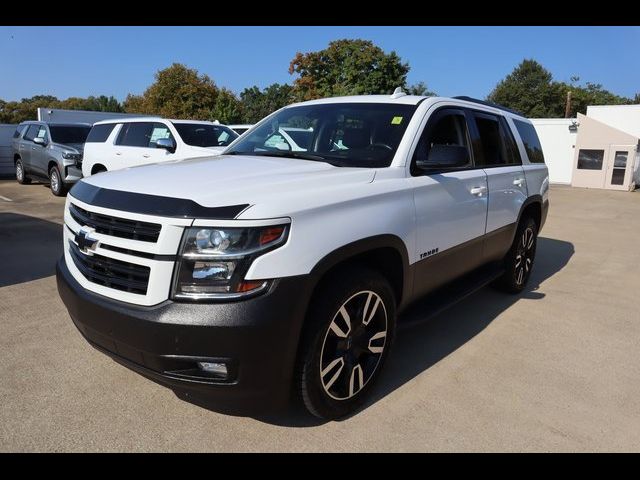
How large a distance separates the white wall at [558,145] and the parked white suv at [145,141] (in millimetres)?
19056

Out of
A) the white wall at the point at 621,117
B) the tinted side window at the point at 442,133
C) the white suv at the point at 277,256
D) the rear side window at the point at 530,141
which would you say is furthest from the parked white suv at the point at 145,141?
the white wall at the point at 621,117

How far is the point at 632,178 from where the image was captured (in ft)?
69.4

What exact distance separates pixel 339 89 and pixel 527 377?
36846 millimetres

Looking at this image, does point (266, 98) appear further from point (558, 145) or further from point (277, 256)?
point (277, 256)

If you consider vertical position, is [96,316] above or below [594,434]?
above

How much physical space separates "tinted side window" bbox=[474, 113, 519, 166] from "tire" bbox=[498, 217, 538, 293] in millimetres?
777

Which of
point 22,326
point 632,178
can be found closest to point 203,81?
point 632,178

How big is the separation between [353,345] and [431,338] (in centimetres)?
143

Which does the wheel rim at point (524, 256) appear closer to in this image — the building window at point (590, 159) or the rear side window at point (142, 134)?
the rear side window at point (142, 134)

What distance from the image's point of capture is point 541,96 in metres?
53.7

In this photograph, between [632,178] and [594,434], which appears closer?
[594,434]

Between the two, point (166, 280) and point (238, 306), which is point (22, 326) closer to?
point (166, 280)

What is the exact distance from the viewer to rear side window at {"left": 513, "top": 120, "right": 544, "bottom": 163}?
17.6 ft

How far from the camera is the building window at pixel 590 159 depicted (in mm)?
21734
